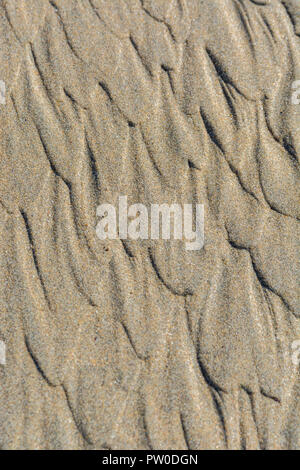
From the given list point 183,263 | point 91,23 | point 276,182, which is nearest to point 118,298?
point 183,263

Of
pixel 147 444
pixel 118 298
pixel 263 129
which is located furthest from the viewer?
pixel 263 129

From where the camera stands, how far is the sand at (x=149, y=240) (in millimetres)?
1825

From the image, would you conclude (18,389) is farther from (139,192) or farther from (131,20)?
(131,20)

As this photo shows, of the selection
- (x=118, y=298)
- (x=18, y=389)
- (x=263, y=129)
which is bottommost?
(x=18, y=389)

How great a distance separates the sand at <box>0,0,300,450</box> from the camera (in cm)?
183

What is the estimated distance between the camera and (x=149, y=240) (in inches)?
78.3

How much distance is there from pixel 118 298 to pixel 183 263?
33 cm

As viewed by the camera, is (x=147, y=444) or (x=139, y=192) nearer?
(x=147, y=444)

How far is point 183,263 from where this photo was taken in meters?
1.96

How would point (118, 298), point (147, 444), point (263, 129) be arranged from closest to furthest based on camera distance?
point (147, 444), point (118, 298), point (263, 129)

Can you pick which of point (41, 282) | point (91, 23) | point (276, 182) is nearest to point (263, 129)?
point (276, 182)

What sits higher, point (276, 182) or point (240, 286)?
point (276, 182)

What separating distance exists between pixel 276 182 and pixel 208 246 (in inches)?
17.5

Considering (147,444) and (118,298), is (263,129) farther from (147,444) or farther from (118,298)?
(147,444)
